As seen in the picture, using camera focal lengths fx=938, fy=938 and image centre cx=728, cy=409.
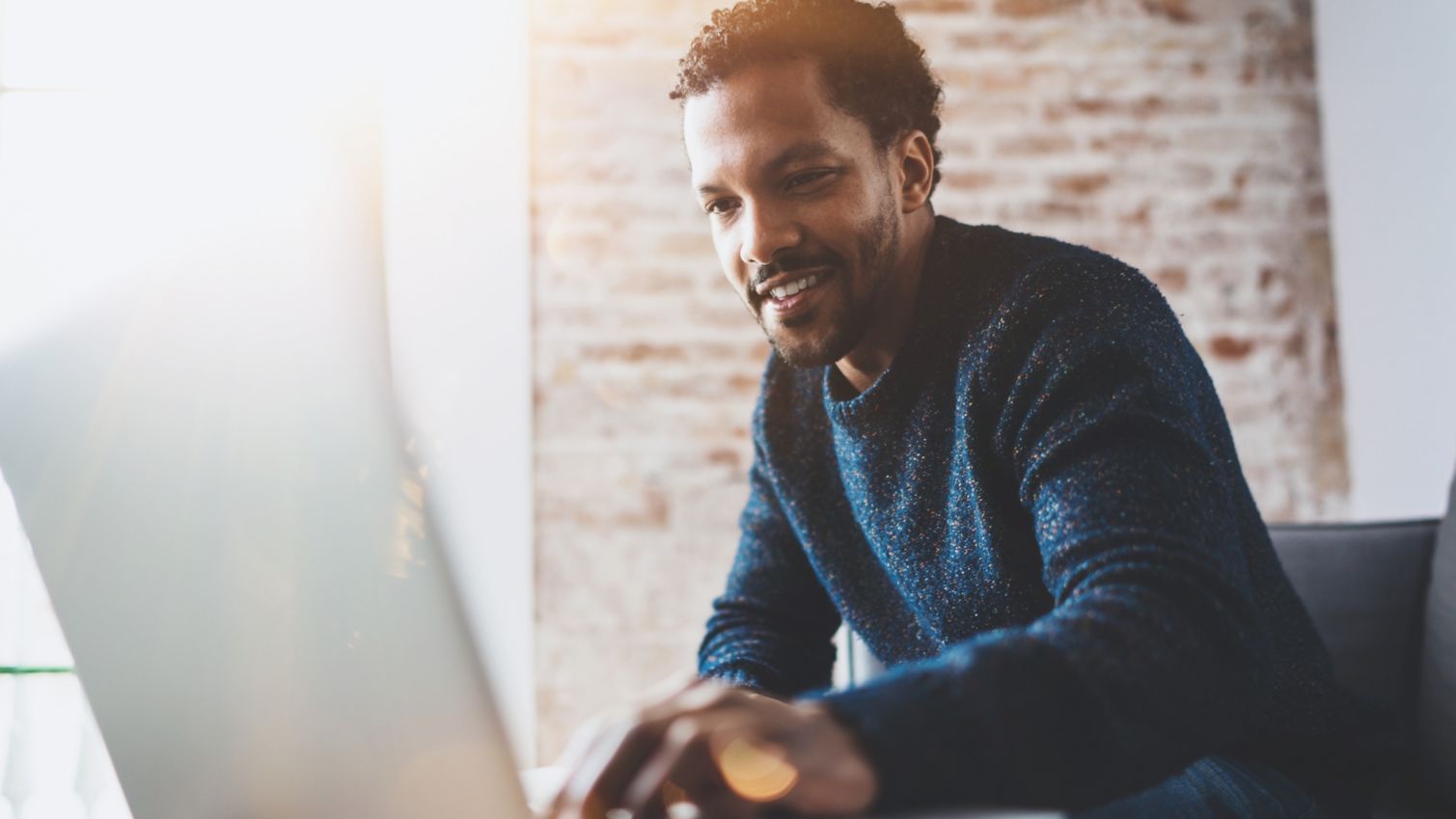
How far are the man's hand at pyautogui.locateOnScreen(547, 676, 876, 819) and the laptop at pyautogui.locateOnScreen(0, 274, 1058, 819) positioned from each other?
58mm

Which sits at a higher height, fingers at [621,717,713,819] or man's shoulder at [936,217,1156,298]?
man's shoulder at [936,217,1156,298]

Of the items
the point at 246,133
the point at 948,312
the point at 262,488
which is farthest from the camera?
the point at 948,312

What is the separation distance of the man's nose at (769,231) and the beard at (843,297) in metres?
0.02

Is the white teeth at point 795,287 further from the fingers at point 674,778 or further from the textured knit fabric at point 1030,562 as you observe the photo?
the fingers at point 674,778

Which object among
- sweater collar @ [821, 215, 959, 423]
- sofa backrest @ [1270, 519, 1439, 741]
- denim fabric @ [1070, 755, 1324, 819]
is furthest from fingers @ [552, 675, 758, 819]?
sofa backrest @ [1270, 519, 1439, 741]

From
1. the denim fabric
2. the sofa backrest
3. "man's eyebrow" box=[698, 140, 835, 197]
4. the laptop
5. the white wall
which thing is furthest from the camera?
the white wall

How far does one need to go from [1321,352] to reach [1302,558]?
0.82 metres

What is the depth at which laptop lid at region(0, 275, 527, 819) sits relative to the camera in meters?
0.39

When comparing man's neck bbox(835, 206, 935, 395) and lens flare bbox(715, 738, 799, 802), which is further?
man's neck bbox(835, 206, 935, 395)

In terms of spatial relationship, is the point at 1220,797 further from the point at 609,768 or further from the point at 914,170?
the point at 914,170

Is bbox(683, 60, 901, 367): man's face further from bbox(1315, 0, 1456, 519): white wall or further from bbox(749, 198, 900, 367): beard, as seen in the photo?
bbox(1315, 0, 1456, 519): white wall

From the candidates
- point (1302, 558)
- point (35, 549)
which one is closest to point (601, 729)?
point (35, 549)

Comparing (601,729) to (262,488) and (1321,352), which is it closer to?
(262,488)

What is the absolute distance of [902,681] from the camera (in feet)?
1.58
